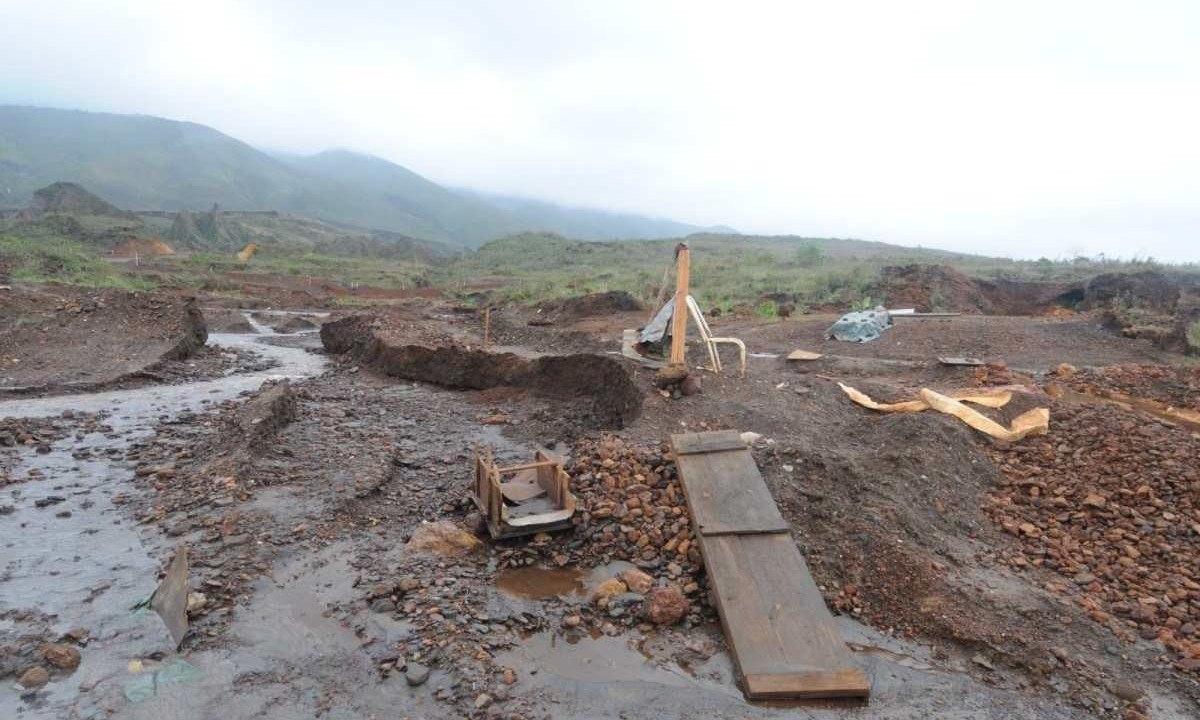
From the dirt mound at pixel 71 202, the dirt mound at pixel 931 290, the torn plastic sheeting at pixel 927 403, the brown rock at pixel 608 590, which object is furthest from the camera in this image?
the dirt mound at pixel 71 202

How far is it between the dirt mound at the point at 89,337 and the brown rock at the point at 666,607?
941 cm

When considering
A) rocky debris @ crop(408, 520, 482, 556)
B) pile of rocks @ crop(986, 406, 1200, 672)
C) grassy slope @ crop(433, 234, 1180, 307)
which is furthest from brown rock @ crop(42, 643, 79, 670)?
grassy slope @ crop(433, 234, 1180, 307)

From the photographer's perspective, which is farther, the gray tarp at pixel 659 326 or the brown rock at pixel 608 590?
the gray tarp at pixel 659 326

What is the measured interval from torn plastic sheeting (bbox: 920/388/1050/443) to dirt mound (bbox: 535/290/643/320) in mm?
11365

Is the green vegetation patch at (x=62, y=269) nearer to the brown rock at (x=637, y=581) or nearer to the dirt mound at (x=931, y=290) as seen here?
the brown rock at (x=637, y=581)

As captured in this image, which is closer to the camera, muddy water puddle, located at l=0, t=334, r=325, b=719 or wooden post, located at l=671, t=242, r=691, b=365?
muddy water puddle, located at l=0, t=334, r=325, b=719

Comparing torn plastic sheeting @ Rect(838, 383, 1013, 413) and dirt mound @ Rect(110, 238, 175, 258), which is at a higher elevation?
torn plastic sheeting @ Rect(838, 383, 1013, 413)

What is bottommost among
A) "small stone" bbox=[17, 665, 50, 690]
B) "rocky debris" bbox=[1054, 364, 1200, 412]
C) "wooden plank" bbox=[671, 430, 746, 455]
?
"small stone" bbox=[17, 665, 50, 690]

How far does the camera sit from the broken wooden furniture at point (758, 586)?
3.56 metres

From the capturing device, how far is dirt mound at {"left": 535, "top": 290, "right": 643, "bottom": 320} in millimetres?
17719

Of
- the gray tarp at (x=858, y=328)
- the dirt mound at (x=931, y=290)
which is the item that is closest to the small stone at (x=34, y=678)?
the gray tarp at (x=858, y=328)

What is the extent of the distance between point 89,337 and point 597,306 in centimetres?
1113

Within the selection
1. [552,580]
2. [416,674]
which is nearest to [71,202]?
[552,580]

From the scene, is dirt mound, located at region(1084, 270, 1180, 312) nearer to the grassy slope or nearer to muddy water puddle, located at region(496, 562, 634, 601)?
the grassy slope
